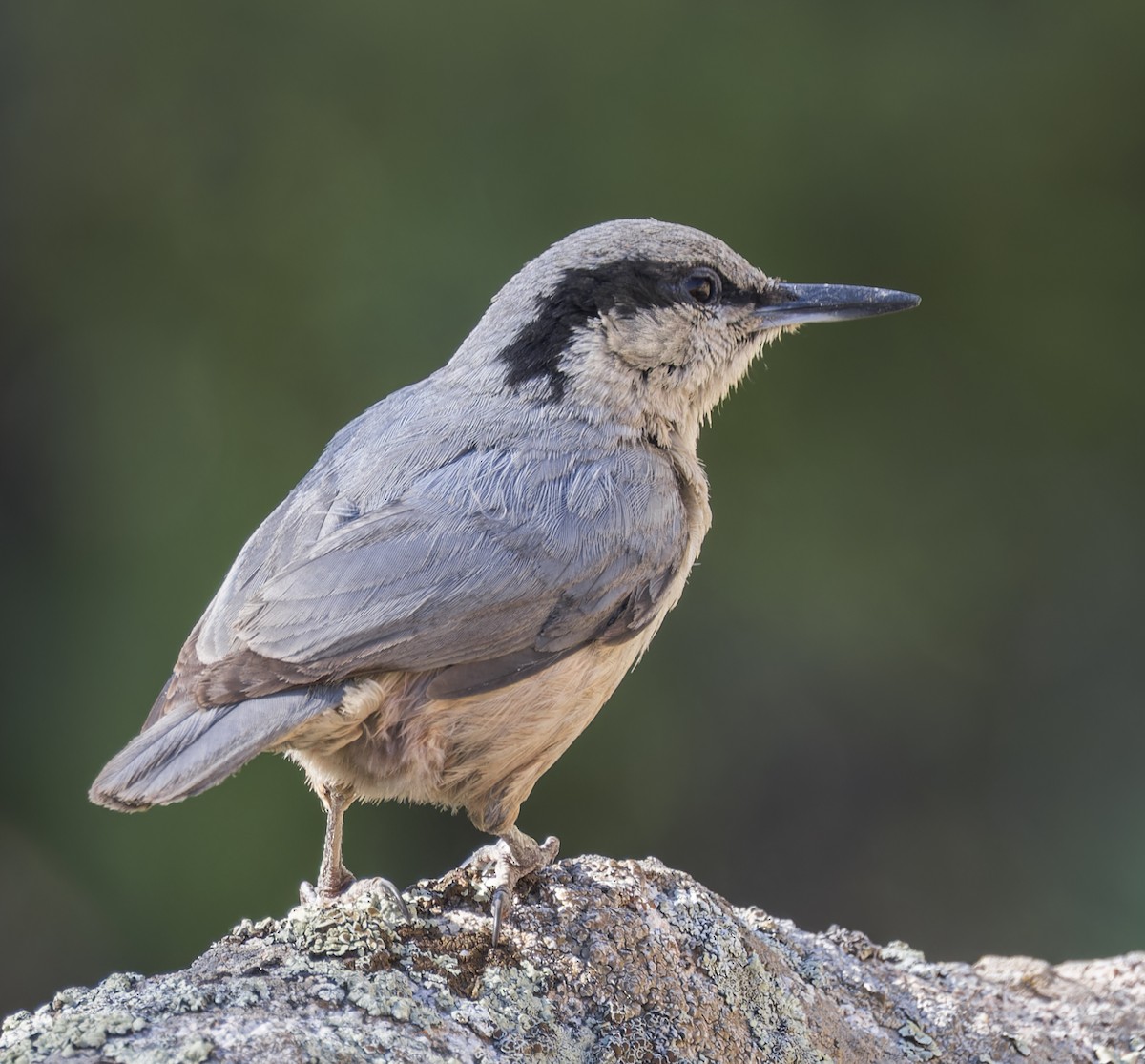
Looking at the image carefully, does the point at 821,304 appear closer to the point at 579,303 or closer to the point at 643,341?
the point at 643,341

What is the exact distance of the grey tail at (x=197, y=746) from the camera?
2.27 m

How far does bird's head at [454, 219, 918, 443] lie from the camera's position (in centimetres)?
322

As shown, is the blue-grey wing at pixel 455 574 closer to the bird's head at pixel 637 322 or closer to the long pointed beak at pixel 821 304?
the bird's head at pixel 637 322

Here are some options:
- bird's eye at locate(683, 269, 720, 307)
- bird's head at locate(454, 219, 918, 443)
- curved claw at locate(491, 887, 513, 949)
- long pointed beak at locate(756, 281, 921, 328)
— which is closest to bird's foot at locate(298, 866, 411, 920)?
curved claw at locate(491, 887, 513, 949)

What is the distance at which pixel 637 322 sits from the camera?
3303 millimetres

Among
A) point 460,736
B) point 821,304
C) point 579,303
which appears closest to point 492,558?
point 460,736

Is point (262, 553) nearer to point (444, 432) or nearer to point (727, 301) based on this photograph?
point (444, 432)

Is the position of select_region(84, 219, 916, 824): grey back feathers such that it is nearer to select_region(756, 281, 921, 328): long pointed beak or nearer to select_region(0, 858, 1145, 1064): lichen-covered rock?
select_region(756, 281, 921, 328): long pointed beak

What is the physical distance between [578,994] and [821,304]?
1.85 meters

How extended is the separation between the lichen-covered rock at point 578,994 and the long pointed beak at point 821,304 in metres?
1.43

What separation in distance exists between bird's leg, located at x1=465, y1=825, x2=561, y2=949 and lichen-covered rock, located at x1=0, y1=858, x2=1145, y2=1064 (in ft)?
0.12

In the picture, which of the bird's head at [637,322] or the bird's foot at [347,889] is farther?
the bird's head at [637,322]

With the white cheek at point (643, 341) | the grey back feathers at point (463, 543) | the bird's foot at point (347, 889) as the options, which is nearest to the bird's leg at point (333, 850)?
the bird's foot at point (347, 889)

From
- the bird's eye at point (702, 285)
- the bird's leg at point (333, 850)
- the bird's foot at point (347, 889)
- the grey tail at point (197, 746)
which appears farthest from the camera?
the bird's eye at point (702, 285)
